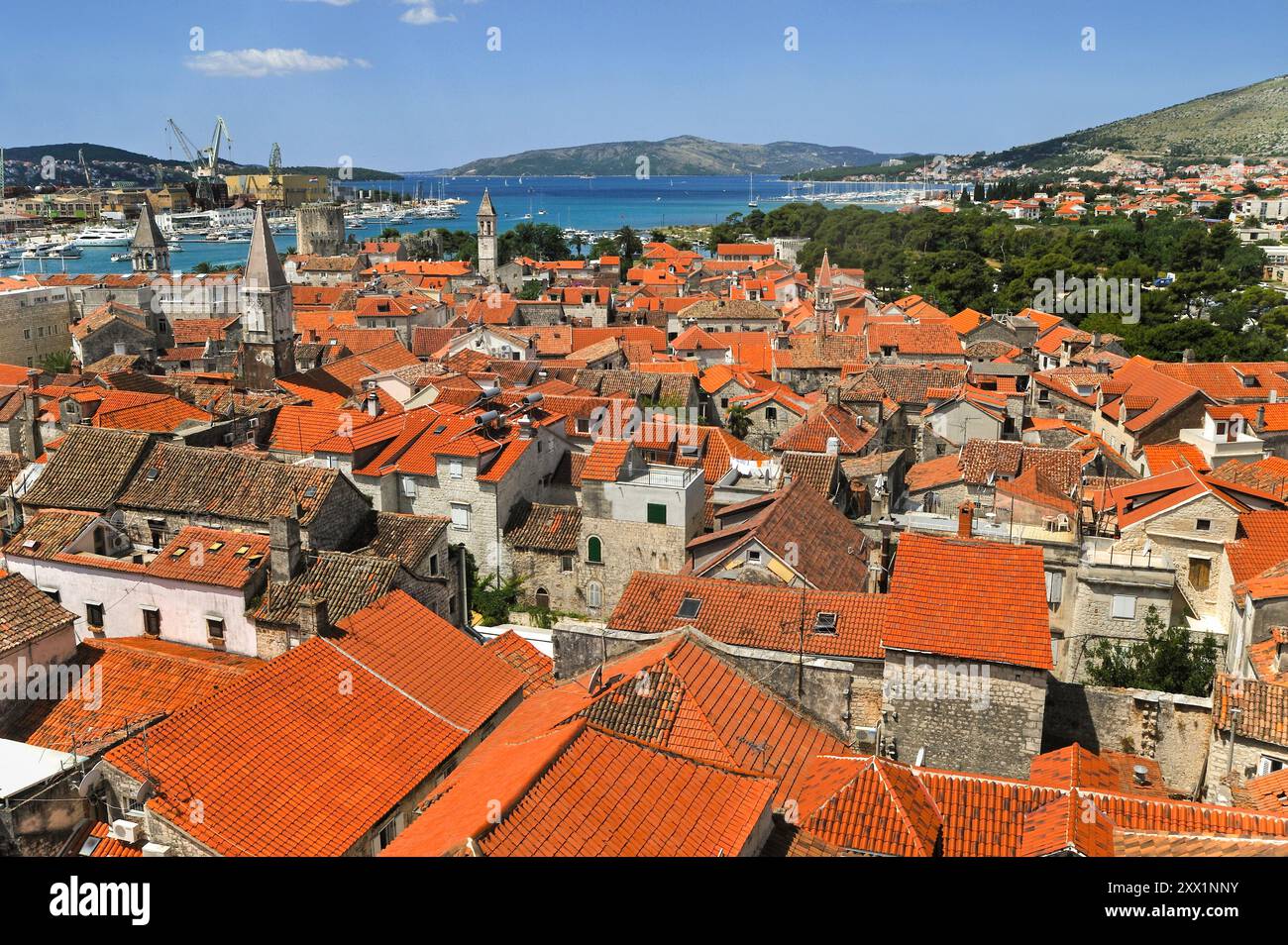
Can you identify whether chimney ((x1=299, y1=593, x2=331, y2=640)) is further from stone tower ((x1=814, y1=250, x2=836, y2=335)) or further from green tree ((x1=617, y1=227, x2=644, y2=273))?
green tree ((x1=617, y1=227, x2=644, y2=273))

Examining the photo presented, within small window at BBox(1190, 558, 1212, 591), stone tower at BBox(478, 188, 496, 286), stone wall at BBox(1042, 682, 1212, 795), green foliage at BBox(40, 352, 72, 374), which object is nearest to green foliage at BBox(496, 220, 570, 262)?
stone tower at BBox(478, 188, 496, 286)

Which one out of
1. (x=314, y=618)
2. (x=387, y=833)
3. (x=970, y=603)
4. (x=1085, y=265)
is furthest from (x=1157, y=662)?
(x=1085, y=265)

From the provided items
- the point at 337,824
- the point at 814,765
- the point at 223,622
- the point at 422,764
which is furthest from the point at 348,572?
the point at 814,765

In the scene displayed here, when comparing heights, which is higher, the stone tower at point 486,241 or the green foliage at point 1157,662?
the stone tower at point 486,241

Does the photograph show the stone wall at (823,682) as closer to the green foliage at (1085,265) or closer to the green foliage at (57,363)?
the green foliage at (57,363)

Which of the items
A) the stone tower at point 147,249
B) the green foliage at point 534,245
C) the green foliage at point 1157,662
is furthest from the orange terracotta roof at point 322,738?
the green foliage at point 534,245

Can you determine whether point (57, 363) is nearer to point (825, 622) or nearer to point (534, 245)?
point (825, 622)
